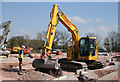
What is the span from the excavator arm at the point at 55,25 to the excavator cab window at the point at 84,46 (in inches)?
18.2

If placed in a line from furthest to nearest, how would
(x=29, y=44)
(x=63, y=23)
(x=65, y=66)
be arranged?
1. (x=29, y=44)
2. (x=65, y=66)
3. (x=63, y=23)

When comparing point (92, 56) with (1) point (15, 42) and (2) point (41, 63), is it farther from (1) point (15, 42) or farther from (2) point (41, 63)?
(1) point (15, 42)

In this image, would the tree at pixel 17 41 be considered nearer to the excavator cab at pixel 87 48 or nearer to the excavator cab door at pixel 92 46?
the excavator cab at pixel 87 48

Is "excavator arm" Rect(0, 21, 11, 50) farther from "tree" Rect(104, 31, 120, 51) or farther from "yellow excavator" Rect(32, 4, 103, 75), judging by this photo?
"tree" Rect(104, 31, 120, 51)

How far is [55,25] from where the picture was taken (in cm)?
1045

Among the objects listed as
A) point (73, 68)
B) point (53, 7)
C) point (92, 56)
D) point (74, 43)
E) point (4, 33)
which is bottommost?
point (73, 68)

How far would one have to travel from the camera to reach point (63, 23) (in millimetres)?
12297

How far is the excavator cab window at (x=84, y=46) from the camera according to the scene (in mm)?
12633

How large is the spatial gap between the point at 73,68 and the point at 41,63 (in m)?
4.09

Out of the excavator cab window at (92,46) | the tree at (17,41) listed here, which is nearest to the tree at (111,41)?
the tree at (17,41)

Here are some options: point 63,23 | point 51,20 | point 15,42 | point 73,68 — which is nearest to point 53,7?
point 51,20

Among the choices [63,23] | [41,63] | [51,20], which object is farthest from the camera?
[63,23]

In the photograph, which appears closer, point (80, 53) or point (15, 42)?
point (80, 53)

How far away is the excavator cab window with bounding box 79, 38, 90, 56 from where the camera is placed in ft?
41.4
